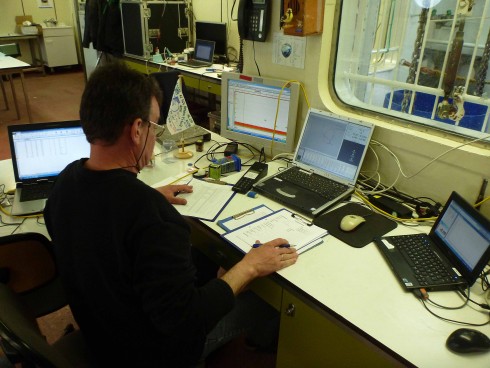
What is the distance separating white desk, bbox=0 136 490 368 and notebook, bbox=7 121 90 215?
23 cm

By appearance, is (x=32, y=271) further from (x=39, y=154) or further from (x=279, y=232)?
(x=279, y=232)

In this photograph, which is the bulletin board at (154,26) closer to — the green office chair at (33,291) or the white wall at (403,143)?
the white wall at (403,143)

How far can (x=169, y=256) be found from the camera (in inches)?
34.9

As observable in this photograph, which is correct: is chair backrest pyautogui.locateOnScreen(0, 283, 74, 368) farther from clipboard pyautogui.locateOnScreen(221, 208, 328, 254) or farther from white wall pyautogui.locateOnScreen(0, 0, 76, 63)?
white wall pyautogui.locateOnScreen(0, 0, 76, 63)

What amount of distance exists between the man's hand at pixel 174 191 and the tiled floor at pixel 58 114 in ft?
2.55

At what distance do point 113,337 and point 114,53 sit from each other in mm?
4419

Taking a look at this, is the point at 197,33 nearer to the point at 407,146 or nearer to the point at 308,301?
the point at 407,146

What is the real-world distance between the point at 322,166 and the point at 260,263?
0.72m

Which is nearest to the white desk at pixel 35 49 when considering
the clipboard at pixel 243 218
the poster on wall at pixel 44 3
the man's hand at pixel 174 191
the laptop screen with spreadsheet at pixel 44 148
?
the poster on wall at pixel 44 3

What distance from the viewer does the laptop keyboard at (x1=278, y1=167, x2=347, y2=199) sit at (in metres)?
1.63

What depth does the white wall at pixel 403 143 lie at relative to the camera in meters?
1.45

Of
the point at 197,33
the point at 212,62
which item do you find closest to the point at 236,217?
the point at 212,62

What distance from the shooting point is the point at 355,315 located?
1.04 meters

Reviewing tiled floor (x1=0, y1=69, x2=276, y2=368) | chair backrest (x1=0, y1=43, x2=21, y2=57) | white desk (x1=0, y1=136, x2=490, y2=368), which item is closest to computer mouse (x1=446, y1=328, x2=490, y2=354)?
white desk (x1=0, y1=136, x2=490, y2=368)
